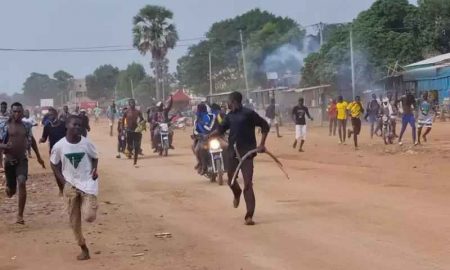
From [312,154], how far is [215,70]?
63464 mm

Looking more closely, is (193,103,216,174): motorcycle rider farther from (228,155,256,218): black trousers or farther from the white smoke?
the white smoke

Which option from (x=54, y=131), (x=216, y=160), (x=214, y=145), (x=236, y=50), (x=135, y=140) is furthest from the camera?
(x=236, y=50)

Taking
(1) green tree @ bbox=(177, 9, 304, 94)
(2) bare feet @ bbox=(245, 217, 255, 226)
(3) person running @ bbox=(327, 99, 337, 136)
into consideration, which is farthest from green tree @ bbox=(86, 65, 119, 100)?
(2) bare feet @ bbox=(245, 217, 255, 226)

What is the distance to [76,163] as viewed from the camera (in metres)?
7.99

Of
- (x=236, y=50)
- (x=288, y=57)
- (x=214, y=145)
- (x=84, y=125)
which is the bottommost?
(x=214, y=145)

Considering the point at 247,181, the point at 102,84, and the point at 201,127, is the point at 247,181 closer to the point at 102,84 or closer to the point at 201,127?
the point at 201,127

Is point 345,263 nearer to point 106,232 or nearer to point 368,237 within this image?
point 368,237

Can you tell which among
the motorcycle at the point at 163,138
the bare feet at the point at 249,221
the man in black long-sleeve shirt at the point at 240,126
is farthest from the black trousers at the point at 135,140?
the bare feet at the point at 249,221

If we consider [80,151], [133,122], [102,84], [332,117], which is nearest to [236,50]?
[332,117]

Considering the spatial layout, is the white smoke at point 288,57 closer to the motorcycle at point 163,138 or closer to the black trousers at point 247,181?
the motorcycle at point 163,138

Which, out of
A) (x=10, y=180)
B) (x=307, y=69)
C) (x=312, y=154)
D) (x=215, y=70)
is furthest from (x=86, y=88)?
(x=10, y=180)

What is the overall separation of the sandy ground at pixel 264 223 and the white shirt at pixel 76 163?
860mm

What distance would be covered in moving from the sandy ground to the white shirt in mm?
860

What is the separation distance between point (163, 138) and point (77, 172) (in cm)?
1618
